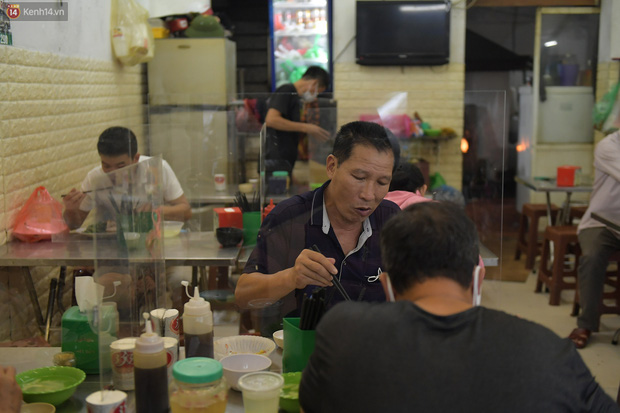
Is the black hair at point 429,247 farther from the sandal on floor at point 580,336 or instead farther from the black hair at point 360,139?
the sandal on floor at point 580,336

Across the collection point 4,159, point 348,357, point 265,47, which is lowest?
point 348,357

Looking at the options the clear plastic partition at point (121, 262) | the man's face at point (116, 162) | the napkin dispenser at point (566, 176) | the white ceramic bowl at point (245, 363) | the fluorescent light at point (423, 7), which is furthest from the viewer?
the fluorescent light at point (423, 7)

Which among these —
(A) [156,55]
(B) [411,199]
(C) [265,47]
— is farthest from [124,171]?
(C) [265,47]

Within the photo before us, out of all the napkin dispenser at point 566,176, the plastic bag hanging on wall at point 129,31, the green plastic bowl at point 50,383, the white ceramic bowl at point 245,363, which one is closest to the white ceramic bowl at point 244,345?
the white ceramic bowl at point 245,363

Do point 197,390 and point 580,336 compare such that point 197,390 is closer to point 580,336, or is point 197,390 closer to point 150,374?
point 150,374

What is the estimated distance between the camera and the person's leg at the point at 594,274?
446cm

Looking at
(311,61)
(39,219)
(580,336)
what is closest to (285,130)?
(39,219)

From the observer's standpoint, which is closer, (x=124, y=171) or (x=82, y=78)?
(x=124, y=171)

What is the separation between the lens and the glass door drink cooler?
6719 mm

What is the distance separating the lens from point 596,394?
137 centimetres

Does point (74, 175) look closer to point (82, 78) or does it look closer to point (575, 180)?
point (82, 78)

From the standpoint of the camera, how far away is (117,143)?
381 centimetres

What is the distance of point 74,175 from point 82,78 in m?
0.71

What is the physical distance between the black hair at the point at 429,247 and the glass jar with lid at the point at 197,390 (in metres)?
0.47
